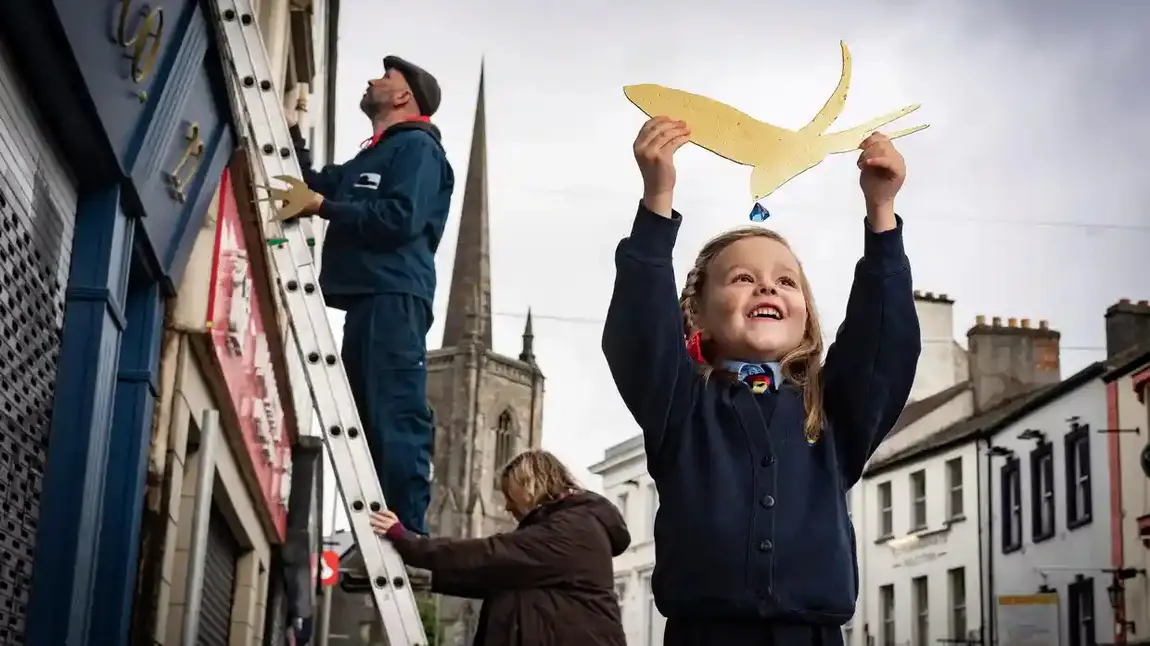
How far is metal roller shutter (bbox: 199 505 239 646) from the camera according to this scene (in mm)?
9180

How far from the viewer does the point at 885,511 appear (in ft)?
125

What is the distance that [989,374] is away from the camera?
127ft

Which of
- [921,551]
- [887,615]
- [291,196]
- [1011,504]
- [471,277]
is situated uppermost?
[471,277]

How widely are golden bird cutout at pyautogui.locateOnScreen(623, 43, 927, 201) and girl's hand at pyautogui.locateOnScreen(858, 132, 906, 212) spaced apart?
0.31 feet

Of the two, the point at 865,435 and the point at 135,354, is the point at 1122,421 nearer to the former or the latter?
the point at 135,354

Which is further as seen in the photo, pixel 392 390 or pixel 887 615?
pixel 887 615

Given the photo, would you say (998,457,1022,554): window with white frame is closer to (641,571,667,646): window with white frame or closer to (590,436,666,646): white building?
(590,436,666,646): white building

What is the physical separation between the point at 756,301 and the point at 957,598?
3260 centimetres

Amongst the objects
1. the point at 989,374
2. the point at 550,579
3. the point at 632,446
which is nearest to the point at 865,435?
the point at 550,579

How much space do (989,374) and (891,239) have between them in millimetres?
36475

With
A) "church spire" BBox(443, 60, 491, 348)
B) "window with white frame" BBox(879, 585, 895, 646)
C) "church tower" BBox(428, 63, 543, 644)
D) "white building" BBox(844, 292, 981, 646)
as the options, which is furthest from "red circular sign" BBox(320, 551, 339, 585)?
"church spire" BBox(443, 60, 491, 348)

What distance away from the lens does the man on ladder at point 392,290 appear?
5.72 m

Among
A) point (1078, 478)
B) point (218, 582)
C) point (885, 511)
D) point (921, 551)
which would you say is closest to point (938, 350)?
point (885, 511)

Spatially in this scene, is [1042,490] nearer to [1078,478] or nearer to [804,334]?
[1078,478]
